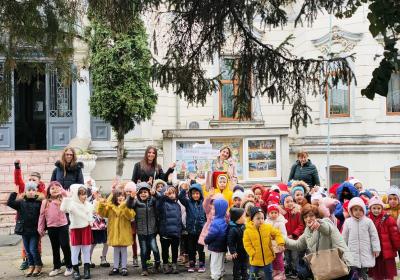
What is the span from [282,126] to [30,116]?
898cm

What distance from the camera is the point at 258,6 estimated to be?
6.68 metres

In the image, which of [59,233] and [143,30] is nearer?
[59,233]

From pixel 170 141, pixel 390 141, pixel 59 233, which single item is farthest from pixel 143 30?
pixel 390 141

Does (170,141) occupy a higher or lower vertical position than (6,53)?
lower

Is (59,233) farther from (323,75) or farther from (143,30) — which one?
(143,30)

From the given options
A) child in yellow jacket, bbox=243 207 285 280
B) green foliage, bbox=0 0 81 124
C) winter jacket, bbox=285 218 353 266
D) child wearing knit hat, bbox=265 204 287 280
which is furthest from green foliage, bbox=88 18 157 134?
winter jacket, bbox=285 218 353 266

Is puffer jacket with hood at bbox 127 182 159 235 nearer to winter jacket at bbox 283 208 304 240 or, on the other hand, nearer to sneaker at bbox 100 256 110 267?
sneaker at bbox 100 256 110 267

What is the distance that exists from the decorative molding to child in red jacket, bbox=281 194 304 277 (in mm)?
9497

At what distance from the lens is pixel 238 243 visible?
7879mm

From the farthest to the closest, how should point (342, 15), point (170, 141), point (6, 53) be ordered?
1. point (170, 141)
2. point (6, 53)
3. point (342, 15)

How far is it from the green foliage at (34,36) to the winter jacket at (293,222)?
421 cm

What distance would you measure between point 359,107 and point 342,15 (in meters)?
12.2

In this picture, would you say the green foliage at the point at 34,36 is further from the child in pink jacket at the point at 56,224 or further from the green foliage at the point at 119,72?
the green foliage at the point at 119,72

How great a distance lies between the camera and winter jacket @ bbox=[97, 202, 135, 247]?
27.9ft
